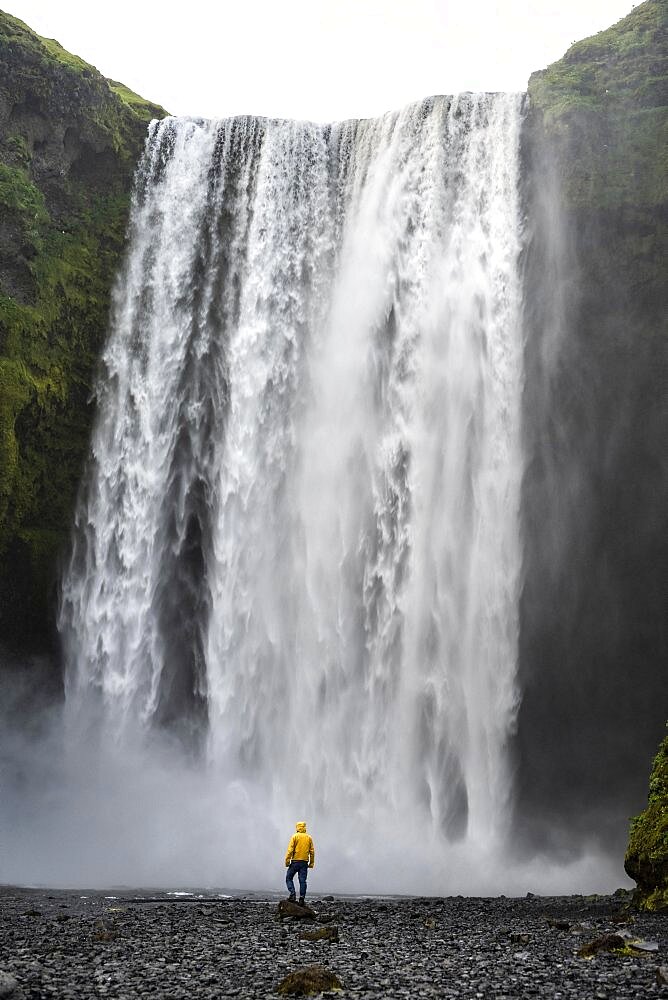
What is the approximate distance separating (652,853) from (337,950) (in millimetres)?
5995

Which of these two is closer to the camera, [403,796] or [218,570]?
[403,796]

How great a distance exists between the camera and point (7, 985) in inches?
288

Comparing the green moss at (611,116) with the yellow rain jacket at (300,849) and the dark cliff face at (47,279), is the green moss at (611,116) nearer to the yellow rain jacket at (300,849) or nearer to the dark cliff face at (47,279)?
the dark cliff face at (47,279)

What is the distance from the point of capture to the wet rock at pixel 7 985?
7.19 m

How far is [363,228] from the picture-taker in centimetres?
2680

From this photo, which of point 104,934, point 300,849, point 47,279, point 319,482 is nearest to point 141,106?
point 47,279

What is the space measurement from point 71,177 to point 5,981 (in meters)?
24.6

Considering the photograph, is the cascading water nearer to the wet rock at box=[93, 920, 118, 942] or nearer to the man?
A: the man

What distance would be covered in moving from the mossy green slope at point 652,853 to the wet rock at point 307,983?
7039 millimetres

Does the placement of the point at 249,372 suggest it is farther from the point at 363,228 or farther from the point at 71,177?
the point at 71,177

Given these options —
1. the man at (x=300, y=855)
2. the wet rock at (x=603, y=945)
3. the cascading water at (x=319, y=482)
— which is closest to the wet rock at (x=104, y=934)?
the man at (x=300, y=855)

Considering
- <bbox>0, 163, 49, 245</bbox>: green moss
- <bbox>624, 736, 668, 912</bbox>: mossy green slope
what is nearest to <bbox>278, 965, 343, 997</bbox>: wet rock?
<bbox>624, 736, 668, 912</bbox>: mossy green slope

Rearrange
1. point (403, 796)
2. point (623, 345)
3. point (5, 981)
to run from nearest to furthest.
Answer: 1. point (5, 981)
2. point (403, 796)
3. point (623, 345)

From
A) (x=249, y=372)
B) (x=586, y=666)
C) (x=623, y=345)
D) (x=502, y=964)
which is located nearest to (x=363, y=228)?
(x=249, y=372)
